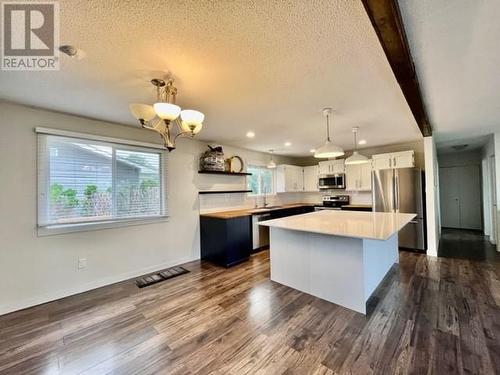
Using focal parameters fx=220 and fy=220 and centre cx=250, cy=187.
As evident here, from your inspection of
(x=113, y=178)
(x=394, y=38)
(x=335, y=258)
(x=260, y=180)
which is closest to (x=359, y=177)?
(x=260, y=180)

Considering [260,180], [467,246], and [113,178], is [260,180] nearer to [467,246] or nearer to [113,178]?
[113,178]

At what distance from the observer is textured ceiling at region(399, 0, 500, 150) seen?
4.21ft

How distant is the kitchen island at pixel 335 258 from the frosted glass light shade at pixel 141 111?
1828mm

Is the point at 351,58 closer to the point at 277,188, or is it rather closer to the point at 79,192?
the point at 79,192

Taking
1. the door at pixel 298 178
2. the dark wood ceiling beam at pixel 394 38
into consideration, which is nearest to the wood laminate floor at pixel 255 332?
the dark wood ceiling beam at pixel 394 38

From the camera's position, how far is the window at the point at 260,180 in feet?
18.2

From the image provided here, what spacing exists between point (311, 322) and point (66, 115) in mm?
3765

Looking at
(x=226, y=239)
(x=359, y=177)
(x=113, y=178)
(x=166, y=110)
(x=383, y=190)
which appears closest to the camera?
(x=166, y=110)

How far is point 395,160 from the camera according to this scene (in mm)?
→ 4738

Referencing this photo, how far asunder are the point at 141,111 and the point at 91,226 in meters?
2.03

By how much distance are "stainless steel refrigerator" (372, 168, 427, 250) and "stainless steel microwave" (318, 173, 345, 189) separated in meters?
1.01

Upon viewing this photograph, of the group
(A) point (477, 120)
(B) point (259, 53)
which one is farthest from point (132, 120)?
(A) point (477, 120)

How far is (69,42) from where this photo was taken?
1511 millimetres

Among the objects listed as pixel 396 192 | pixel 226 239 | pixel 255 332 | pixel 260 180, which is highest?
pixel 260 180
